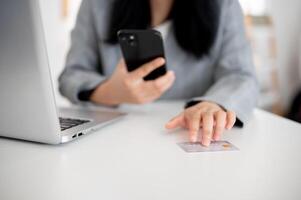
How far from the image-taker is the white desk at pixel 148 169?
30 cm

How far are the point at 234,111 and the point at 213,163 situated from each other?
0.67 ft

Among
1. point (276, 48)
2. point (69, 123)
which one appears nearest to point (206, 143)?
point (69, 123)

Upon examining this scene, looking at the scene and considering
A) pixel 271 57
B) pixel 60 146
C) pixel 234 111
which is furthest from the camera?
pixel 271 57

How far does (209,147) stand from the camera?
438 mm

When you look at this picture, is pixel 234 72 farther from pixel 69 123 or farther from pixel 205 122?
pixel 69 123

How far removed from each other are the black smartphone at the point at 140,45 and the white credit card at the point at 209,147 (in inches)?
9.3

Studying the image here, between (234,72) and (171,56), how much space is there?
0.21m

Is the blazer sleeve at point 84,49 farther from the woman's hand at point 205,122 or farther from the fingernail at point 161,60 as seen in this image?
the woman's hand at point 205,122

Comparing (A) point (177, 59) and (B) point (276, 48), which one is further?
(B) point (276, 48)

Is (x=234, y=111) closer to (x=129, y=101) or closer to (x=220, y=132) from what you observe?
(x=220, y=132)

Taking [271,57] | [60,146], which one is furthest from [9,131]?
[271,57]

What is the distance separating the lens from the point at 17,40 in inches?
14.2

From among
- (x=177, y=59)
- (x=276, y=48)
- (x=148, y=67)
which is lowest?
(x=276, y=48)

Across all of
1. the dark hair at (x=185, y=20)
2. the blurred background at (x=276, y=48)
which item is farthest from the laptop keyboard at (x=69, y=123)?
the blurred background at (x=276, y=48)
